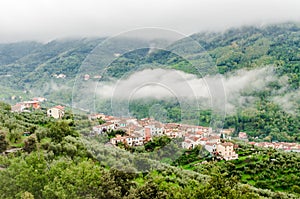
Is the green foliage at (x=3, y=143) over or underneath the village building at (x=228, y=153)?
over

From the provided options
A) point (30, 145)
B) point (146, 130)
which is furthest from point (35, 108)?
point (146, 130)

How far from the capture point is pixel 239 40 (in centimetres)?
5606

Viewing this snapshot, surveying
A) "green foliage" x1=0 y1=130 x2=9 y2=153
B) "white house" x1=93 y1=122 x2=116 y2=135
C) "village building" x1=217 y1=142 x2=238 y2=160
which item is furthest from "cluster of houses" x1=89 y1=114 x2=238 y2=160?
"village building" x1=217 y1=142 x2=238 y2=160

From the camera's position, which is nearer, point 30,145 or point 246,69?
point 30,145

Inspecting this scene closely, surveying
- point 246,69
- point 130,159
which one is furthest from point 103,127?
point 246,69

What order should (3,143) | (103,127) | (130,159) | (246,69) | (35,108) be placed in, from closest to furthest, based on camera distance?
(103,127) → (130,159) → (3,143) → (35,108) → (246,69)

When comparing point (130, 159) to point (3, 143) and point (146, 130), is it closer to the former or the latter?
point (146, 130)

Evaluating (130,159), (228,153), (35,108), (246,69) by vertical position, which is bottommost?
(228,153)

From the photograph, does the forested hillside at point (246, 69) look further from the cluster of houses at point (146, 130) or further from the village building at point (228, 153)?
the cluster of houses at point (146, 130)

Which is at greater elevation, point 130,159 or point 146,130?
point 146,130

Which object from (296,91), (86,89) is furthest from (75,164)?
(296,91)

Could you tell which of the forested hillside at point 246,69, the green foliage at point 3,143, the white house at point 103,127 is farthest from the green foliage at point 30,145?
the forested hillside at point 246,69

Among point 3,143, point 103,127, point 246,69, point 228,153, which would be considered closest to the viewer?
point 103,127

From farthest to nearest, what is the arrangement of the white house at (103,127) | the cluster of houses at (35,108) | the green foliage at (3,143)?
the cluster of houses at (35,108) → the green foliage at (3,143) → the white house at (103,127)
